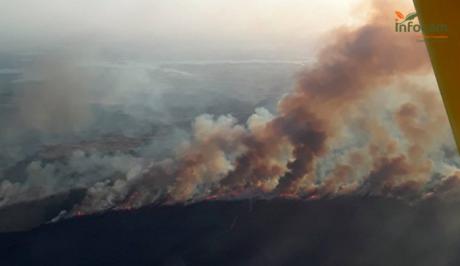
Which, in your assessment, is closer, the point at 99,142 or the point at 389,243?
the point at 389,243

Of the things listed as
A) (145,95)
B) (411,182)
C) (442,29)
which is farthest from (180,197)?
(442,29)

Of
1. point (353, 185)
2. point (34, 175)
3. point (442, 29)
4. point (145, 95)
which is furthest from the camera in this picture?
point (145, 95)

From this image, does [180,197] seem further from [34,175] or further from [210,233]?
[34,175]

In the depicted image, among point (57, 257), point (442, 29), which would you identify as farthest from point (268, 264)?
point (442, 29)

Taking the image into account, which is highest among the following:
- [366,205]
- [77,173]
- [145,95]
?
[145,95]

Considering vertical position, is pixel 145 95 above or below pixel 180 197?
above

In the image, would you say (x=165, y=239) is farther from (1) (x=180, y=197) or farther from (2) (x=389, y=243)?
(2) (x=389, y=243)

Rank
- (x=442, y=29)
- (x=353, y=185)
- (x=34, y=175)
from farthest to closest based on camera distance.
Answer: (x=34, y=175) < (x=353, y=185) < (x=442, y=29)
